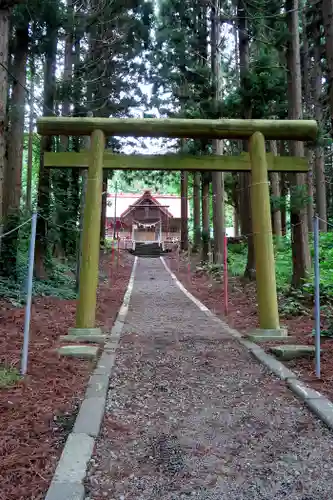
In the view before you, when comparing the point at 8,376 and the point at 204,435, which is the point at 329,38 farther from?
the point at 8,376

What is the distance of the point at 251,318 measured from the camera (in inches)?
332

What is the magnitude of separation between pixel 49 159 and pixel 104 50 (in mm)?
7906

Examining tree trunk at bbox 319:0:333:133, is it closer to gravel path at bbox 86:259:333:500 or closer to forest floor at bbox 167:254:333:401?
forest floor at bbox 167:254:333:401

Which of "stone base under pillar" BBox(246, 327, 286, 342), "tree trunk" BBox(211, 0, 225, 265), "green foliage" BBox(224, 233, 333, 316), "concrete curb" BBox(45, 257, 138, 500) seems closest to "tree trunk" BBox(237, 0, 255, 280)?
"green foliage" BBox(224, 233, 333, 316)

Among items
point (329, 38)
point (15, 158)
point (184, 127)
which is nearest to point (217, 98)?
point (15, 158)

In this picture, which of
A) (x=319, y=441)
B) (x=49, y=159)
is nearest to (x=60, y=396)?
(x=319, y=441)

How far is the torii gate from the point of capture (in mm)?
6465

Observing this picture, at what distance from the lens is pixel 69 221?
1238 centimetres

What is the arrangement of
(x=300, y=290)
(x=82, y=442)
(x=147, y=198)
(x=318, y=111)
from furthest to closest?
(x=147, y=198) → (x=318, y=111) → (x=300, y=290) → (x=82, y=442)

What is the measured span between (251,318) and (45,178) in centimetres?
576

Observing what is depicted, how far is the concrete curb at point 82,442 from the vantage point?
2.34 m

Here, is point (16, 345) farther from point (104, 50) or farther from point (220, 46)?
point (220, 46)

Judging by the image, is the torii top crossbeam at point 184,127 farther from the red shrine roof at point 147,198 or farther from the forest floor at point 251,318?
the red shrine roof at point 147,198

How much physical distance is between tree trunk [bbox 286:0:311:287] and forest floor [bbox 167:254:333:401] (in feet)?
3.67
